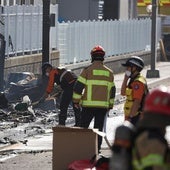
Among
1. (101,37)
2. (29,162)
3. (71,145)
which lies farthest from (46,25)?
(71,145)

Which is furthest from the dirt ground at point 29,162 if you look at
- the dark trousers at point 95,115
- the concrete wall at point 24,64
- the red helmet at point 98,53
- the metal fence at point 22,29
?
the metal fence at point 22,29

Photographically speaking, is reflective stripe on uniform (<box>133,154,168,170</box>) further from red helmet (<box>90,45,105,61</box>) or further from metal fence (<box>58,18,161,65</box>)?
metal fence (<box>58,18,161,65</box>)

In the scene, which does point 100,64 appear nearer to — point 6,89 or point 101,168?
point 101,168

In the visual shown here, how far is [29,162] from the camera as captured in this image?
47.4 ft

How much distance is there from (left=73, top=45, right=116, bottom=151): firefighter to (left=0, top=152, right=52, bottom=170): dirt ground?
3.50 feet

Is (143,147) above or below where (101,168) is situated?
above

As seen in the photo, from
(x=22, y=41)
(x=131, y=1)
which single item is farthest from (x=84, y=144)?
(x=131, y=1)

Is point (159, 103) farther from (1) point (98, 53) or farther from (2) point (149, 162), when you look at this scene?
(1) point (98, 53)

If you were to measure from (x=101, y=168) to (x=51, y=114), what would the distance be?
12.3m

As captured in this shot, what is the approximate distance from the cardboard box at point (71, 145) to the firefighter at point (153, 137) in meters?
5.90

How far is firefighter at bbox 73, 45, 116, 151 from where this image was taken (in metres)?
13.7

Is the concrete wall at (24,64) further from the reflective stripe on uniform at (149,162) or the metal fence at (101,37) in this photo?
the reflective stripe on uniform at (149,162)

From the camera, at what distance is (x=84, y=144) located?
11.4 m

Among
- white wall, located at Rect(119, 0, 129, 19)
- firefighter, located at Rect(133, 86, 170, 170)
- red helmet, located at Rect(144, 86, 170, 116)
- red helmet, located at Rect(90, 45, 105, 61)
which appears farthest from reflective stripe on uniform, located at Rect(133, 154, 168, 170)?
white wall, located at Rect(119, 0, 129, 19)
